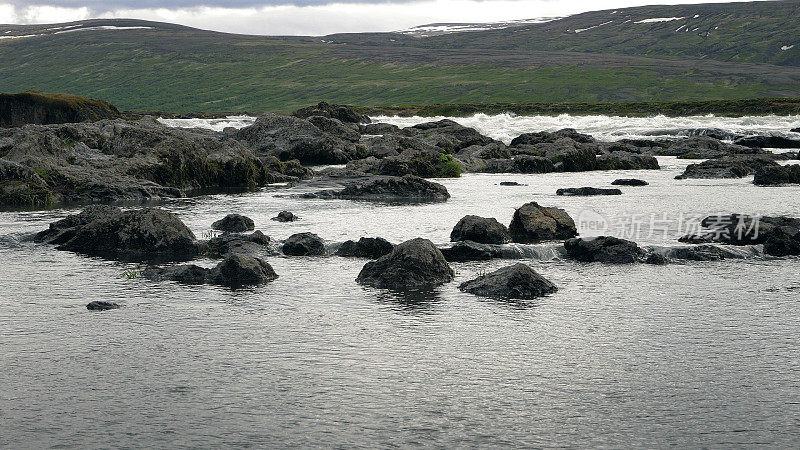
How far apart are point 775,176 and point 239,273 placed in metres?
30.4

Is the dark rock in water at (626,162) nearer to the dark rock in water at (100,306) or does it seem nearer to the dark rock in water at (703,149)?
the dark rock in water at (703,149)

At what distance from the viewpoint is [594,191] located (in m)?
38.1

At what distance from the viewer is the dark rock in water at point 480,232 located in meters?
24.8

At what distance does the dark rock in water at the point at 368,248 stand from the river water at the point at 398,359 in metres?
0.59

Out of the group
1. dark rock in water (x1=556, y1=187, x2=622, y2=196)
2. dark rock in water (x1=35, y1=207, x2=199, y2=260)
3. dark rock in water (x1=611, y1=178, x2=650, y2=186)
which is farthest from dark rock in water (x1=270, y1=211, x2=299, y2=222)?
dark rock in water (x1=611, y1=178, x2=650, y2=186)

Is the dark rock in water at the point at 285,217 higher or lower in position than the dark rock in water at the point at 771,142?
lower

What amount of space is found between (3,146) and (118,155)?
5425 mm

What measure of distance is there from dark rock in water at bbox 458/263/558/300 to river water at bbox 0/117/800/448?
0.48 meters

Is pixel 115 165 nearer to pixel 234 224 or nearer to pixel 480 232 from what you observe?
pixel 234 224

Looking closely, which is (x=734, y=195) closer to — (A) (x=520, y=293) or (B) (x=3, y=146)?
(A) (x=520, y=293)

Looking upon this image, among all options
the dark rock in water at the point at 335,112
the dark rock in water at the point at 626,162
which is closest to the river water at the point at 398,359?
the dark rock in water at the point at 626,162

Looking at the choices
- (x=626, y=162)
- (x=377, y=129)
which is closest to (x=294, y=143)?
(x=626, y=162)

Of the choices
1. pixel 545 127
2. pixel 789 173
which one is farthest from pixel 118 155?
pixel 545 127

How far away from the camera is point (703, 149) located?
63.9 metres
